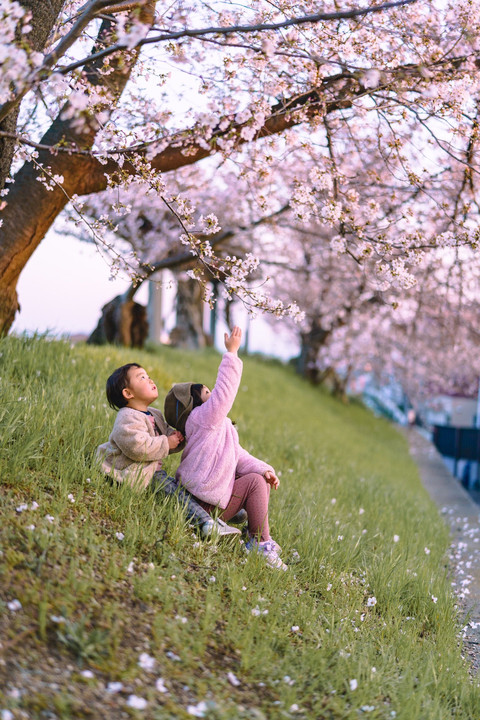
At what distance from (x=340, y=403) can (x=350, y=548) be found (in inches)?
608

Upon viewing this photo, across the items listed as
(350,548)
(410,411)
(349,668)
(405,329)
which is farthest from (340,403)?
(349,668)

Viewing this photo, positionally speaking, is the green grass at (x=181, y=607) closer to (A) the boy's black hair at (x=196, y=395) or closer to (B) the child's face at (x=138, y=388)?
(B) the child's face at (x=138, y=388)

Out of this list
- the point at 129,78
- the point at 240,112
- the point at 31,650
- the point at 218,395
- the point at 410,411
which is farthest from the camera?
the point at 410,411

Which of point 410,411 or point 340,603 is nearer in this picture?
point 340,603

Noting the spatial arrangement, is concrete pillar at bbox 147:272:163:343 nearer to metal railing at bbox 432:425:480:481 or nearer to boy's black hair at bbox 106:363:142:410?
metal railing at bbox 432:425:480:481

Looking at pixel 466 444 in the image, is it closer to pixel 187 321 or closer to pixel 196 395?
pixel 187 321

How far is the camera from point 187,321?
17.4 meters

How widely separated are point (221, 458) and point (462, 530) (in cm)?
535

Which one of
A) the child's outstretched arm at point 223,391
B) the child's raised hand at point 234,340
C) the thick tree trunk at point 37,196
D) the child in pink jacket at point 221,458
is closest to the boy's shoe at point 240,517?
the child in pink jacket at point 221,458

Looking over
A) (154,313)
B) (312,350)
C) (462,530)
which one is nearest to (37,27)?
(462,530)

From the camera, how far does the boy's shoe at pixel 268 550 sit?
12.0 feet

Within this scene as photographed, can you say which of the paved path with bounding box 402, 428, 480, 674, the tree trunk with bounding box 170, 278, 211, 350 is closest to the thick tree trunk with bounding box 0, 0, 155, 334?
the paved path with bounding box 402, 428, 480, 674

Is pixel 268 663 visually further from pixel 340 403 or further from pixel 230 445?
pixel 340 403

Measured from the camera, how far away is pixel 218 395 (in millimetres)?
3574
